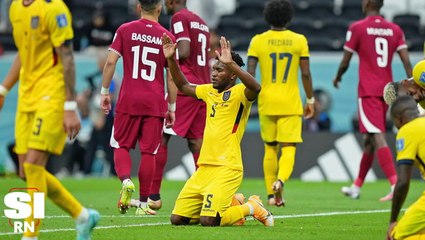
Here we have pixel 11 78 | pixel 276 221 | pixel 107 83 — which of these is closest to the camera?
pixel 11 78

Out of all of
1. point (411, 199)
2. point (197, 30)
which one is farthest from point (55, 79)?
point (411, 199)

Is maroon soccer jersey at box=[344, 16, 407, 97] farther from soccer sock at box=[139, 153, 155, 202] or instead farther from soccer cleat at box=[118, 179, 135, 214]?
soccer cleat at box=[118, 179, 135, 214]

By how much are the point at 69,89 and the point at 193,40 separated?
15.0 feet

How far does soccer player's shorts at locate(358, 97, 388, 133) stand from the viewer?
1329 centimetres

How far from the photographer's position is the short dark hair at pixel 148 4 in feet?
33.4

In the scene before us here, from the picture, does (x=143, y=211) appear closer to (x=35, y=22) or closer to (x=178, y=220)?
(x=178, y=220)

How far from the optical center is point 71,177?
65.3ft

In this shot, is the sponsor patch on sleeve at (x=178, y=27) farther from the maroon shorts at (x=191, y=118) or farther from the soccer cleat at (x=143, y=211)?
the soccer cleat at (x=143, y=211)

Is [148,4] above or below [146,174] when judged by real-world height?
above

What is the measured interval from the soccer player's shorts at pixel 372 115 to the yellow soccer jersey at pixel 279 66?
1.59 m

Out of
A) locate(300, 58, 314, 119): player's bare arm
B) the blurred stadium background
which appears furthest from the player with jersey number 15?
the blurred stadium background

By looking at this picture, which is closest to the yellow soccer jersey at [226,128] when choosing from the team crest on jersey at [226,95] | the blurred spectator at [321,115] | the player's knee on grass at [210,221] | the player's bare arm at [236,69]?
the team crest on jersey at [226,95]

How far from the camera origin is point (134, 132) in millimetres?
10109

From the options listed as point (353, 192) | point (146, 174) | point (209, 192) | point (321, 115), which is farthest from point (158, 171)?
point (321, 115)
